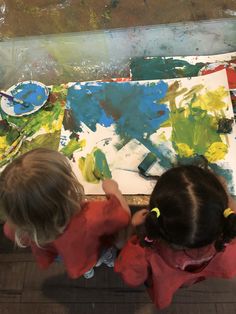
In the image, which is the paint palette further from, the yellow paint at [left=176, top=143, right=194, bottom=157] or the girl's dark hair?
the girl's dark hair

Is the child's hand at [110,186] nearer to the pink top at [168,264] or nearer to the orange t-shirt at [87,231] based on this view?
the orange t-shirt at [87,231]

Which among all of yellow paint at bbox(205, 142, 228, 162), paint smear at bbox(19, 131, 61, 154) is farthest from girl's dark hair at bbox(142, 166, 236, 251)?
paint smear at bbox(19, 131, 61, 154)

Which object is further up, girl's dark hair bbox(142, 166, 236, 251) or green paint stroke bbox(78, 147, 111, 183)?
girl's dark hair bbox(142, 166, 236, 251)

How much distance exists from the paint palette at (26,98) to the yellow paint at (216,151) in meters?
0.72

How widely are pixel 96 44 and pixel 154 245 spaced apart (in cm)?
98

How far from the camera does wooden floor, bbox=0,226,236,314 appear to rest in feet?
4.27

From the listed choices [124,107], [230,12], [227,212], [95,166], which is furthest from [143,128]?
[230,12]

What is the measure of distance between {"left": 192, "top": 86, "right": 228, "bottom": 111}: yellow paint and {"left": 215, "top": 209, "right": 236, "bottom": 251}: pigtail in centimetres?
57

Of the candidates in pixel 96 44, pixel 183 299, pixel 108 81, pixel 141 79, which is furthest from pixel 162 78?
pixel 183 299

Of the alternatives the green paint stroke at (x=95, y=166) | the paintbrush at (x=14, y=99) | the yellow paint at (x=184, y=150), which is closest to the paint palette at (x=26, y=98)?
the paintbrush at (x=14, y=99)

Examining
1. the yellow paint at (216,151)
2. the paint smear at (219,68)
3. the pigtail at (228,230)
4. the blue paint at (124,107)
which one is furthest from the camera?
the paint smear at (219,68)

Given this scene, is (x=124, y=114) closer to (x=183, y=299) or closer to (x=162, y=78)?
(x=162, y=78)

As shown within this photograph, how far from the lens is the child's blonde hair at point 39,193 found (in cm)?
76

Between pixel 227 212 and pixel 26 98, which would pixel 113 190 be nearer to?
pixel 227 212
